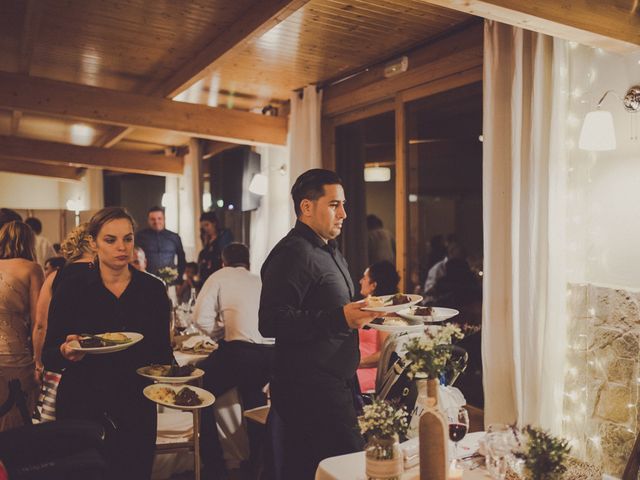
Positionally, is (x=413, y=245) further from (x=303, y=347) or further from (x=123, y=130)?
(x=123, y=130)

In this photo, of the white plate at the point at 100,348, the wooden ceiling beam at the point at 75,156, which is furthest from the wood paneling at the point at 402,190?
the wooden ceiling beam at the point at 75,156

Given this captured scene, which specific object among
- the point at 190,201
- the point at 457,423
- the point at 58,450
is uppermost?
the point at 190,201

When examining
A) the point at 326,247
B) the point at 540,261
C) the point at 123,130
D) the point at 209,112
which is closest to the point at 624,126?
the point at 540,261

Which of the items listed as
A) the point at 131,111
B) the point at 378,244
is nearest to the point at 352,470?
the point at 131,111

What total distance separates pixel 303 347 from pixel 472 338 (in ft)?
10.2

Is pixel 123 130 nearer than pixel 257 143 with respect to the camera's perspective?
No

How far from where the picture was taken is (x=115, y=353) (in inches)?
96.4

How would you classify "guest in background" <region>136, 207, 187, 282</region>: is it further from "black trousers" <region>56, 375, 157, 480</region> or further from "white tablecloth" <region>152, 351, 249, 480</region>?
"black trousers" <region>56, 375, 157, 480</region>

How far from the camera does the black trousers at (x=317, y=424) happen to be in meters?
2.25

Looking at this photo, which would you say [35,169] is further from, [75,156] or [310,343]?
[310,343]

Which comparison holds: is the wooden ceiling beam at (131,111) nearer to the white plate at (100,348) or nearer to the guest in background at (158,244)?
the guest in background at (158,244)

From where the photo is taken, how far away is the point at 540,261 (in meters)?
3.48

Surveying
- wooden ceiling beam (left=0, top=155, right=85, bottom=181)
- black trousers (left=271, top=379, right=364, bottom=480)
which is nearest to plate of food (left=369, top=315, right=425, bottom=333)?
black trousers (left=271, top=379, right=364, bottom=480)

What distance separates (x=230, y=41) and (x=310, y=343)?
114 inches
